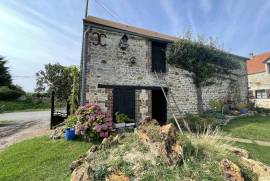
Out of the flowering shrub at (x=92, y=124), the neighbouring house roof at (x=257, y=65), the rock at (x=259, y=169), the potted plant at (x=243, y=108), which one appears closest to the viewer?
the rock at (x=259, y=169)

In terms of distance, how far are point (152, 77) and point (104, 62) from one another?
3.01 meters

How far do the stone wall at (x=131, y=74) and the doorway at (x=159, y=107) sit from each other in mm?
516

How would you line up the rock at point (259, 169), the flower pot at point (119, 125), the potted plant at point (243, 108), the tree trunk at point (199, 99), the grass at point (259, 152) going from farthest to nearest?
the potted plant at point (243, 108)
the tree trunk at point (199, 99)
the flower pot at point (119, 125)
the grass at point (259, 152)
the rock at point (259, 169)

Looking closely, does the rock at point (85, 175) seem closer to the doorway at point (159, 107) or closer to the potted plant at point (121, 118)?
the potted plant at point (121, 118)

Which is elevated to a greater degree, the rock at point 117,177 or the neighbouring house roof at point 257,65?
the neighbouring house roof at point 257,65

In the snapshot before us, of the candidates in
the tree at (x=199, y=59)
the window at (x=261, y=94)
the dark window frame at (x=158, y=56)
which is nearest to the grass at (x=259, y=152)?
the tree at (x=199, y=59)

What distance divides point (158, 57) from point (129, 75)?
95.6 inches

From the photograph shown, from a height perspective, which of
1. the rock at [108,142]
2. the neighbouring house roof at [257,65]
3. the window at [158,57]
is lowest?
the rock at [108,142]

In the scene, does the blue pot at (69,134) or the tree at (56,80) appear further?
the tree at (56,80)

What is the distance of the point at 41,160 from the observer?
215 inches

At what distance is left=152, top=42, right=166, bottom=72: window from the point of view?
1120 centimetres

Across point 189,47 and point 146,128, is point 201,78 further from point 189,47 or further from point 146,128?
point 146,128

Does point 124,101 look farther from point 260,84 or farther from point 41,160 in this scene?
point 260,84

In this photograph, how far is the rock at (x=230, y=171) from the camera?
3068 millimetres
